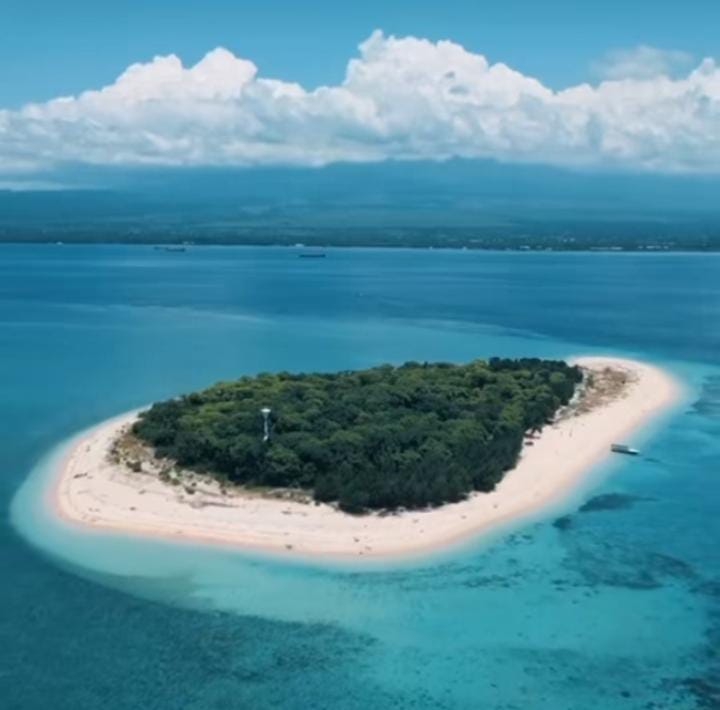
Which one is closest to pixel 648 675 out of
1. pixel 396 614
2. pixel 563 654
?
pixel 563 654

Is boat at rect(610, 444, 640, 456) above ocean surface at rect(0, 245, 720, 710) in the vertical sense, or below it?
above

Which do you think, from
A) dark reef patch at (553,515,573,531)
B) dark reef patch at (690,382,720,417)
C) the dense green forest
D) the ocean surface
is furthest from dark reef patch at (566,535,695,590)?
dark reef patch at (690,382,720,417)

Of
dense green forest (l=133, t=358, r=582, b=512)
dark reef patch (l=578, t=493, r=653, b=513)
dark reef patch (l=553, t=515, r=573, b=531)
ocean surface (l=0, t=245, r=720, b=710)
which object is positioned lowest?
ocean surface (l=0, t=245, r=720, b=710)

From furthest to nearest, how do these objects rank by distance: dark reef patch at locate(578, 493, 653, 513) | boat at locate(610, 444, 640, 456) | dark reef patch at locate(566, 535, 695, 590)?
boat at locate(610, 444, 640, 456) < dark reef patch at locate(578, 493, 653, 513) < dark reef patch at locate(566, 535, 695, 590)

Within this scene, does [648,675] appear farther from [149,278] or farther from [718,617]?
[149,278]

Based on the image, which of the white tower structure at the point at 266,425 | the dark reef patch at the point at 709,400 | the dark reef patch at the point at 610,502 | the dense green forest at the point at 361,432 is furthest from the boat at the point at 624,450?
the white tower structure at the point at 266,425

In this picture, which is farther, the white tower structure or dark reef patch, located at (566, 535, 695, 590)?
the white tower structure

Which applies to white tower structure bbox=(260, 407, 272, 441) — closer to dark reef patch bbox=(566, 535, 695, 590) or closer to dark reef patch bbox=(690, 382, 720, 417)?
dark reef patch bbox=(566, 535, 695, 590)
